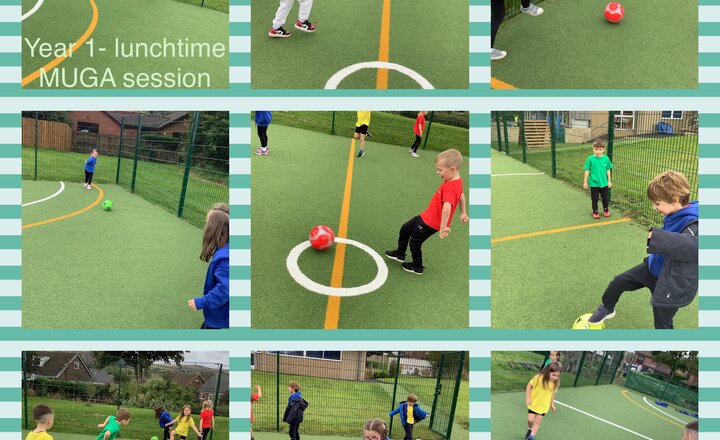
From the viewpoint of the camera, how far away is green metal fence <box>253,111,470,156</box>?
275 inches

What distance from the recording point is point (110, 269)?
4.83 meters

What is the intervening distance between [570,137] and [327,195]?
8.89ft

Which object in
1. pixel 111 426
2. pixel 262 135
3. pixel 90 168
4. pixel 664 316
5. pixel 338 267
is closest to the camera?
pixel 664 316

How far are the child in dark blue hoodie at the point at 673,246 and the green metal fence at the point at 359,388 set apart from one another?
1.59m

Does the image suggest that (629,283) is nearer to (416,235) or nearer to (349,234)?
(416,235)

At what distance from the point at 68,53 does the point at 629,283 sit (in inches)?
211

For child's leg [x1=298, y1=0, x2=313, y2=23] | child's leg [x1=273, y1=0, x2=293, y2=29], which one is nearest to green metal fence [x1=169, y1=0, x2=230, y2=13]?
child's leg [x1=298, y1=0, x2=313, y2=23]

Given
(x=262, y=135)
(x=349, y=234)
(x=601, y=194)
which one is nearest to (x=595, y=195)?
(x=601, y=194)

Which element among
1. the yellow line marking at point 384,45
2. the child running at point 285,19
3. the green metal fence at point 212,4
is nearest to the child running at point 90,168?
the green metal fence at point 212,4

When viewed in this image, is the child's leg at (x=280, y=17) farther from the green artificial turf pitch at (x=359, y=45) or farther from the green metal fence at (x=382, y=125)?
the green metal fence at (x=382, y=125)

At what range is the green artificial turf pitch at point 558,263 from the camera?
3873 millimetres

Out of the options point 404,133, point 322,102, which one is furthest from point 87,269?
point 404,133

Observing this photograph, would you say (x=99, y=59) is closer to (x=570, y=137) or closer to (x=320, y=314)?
(x=320, y=314)

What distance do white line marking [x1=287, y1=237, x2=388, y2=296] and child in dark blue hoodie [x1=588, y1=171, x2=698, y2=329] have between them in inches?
76.2
